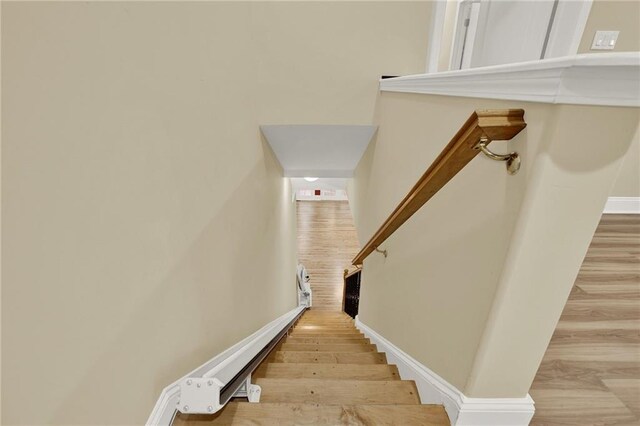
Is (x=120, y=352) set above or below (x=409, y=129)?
below

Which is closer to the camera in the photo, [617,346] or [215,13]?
[617,346]

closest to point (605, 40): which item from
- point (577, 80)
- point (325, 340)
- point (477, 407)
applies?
point (577, 80)

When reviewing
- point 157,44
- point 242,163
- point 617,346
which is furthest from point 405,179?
point 157,44

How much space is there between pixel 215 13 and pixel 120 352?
5.07ft

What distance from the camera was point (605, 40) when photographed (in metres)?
2.07

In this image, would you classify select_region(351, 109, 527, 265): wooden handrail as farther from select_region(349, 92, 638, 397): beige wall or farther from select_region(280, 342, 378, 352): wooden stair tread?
select_region(280, 342, 378, 352): wooden stair tread

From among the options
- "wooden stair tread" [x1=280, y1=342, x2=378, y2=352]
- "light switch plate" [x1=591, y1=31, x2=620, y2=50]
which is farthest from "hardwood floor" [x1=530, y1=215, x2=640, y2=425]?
"light switch plate" [x1=591, y1=31, x2=620, y2=50]

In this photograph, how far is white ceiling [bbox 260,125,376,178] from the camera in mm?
2299

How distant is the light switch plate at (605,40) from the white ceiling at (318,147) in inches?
67.7

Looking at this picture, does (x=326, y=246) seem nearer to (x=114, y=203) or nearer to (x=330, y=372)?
(x=330, y=372)

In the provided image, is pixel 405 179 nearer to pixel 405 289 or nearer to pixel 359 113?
pixel 405 289

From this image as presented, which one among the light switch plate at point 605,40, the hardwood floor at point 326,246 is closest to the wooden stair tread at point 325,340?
the light switch plate at point 605,40

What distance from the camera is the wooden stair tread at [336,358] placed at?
1.86 meters

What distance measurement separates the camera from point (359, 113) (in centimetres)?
218
